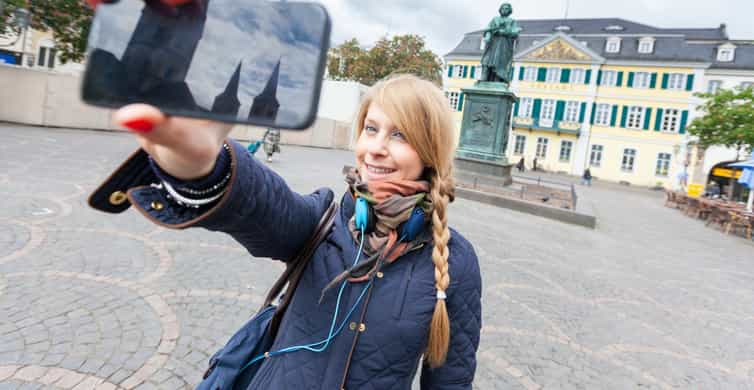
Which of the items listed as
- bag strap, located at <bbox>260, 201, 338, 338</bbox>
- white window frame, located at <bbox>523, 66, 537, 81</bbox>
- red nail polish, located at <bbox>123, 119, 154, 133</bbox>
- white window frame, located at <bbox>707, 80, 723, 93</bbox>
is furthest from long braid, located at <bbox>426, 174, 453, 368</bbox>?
white window frame, located at <bbox>707, 80, 723, 93</bbox>

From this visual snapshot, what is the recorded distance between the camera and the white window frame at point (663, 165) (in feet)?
131

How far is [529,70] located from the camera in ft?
148

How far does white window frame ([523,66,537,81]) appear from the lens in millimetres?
44719

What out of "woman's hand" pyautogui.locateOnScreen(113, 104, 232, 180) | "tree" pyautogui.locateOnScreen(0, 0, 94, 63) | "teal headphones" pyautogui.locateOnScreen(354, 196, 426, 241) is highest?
"tree" pyautogui.locateOnScreen(0, 0, 94, 63)

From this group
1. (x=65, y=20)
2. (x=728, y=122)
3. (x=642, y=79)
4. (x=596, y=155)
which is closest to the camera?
(x=65, y=20)

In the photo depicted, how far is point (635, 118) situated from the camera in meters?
41.3

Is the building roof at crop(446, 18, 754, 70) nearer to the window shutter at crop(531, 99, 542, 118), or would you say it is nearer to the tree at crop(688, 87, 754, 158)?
the window shutter at crop(531, 99, 542, 118)

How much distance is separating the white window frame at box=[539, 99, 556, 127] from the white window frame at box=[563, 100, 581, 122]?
123 centimetres

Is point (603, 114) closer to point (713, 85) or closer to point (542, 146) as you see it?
point (542, 146)

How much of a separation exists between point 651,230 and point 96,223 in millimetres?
13789

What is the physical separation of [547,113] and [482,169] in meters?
34.2

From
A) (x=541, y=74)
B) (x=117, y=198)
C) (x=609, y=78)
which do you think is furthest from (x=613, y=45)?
(x=117, y=198)

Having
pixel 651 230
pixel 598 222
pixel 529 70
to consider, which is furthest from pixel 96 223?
pixel 529 70

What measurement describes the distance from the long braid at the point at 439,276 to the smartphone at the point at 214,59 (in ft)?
3.10
